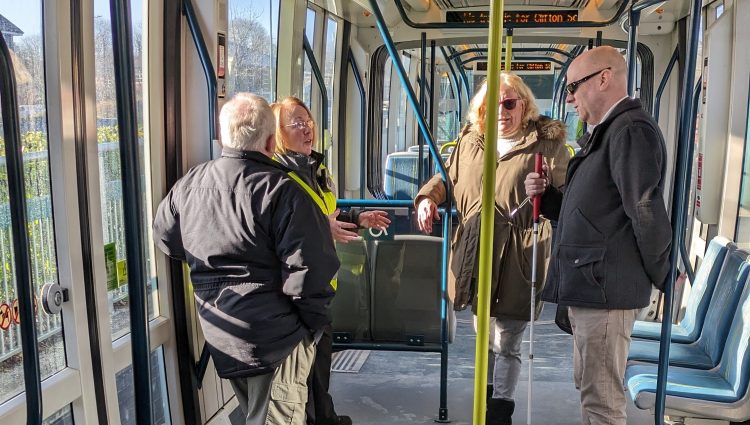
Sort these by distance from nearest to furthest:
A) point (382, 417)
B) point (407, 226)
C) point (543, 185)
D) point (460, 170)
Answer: point (543, 185)
point (460, 170)
point (382, 417)
point (407, 226)

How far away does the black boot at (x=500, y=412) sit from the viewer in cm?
335

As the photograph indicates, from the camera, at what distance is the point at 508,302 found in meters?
3.18

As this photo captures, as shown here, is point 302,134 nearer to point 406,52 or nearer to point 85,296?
point 85,296

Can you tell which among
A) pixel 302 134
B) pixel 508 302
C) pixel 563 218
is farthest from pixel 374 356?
pixel 563 218

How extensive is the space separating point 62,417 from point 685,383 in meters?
2.43

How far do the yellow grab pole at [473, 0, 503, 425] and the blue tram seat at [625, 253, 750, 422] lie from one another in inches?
54.5

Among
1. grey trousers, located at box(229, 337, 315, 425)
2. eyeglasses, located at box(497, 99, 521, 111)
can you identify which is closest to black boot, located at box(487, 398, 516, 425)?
grey trousers, located at box(229, 337, 315, 425)

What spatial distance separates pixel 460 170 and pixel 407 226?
1.79 m

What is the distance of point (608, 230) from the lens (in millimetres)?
2424

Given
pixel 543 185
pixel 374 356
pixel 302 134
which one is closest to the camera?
pixel 543 185

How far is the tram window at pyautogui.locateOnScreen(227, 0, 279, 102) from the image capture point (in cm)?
374

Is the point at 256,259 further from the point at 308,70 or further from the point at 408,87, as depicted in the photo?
the point at 308,70

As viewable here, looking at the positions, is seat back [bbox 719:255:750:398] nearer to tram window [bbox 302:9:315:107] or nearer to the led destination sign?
tram window [bbox 302:9:315:107]

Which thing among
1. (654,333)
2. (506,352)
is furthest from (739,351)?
(506,352)
